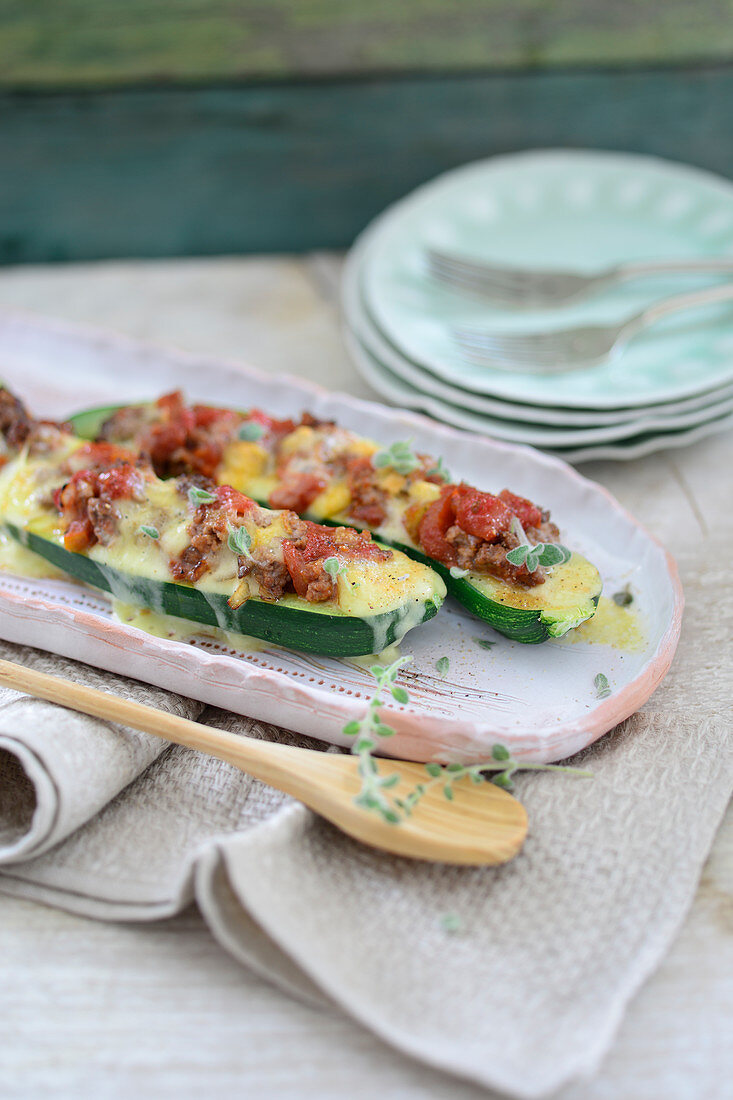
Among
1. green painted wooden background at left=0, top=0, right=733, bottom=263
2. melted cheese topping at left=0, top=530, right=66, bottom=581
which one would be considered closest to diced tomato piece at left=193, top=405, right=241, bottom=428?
melted cheese topping at left=0, top=530, right=66, bottom=581

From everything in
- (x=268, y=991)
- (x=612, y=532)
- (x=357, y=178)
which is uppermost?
(x=357, y=178)

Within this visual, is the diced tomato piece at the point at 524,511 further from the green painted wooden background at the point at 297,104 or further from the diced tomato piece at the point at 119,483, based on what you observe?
the green painted wooden background at the point at 297,104

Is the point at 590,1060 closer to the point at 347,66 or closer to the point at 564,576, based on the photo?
the point at 564,576

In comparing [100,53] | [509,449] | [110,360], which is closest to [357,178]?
[100,53]

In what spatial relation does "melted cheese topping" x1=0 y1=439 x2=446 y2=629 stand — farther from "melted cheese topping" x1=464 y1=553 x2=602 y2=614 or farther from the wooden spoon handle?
the wooden spoon handle

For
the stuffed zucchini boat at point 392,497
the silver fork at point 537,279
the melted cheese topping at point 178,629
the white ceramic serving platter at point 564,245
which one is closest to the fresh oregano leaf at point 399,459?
the stuffed zucchini boat at point 392,497

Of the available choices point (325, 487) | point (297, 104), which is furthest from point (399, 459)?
point (297, 104)

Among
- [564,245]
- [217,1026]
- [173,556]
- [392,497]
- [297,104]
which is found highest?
[297,104]

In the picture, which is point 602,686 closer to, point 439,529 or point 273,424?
point 439,529
